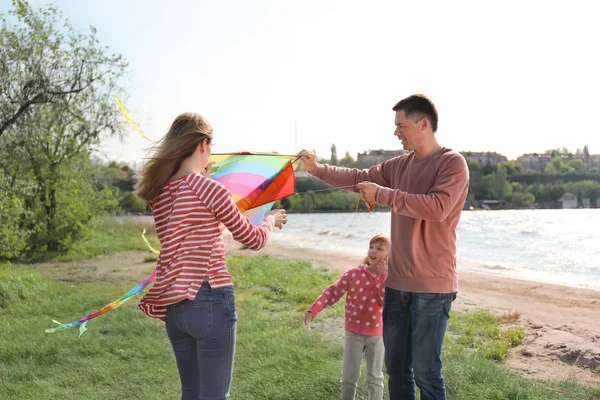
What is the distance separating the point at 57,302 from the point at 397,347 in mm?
7583

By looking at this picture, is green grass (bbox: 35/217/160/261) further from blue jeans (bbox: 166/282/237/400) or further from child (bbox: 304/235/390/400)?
blue jeans (bbox: 166/282/237/400)

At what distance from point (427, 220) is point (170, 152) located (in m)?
1.53

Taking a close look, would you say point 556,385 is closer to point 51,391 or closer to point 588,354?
point 588,354

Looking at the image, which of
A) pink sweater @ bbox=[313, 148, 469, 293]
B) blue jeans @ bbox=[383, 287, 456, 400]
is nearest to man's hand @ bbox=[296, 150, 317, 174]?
pink sweater @ bbox=[313, 148, 469, 293]

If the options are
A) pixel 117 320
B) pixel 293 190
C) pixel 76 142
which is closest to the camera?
pixel 293 190

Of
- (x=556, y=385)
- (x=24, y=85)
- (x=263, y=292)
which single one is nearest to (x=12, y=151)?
(x=24, y=85)

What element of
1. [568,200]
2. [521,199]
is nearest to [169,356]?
[521,199]

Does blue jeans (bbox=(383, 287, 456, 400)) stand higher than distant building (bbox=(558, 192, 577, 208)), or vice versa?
distant building (bbox=(558, 192, 577, 208))

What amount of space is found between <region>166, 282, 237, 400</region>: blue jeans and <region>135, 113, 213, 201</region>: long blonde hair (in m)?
0.53

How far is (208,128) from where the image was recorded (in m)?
2.99

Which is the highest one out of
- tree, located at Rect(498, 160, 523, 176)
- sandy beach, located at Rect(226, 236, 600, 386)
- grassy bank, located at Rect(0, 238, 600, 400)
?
tree, located at Rect(498, 160, 523, 176)

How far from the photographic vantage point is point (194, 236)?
111 inches

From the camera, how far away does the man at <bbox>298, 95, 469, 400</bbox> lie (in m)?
3.46

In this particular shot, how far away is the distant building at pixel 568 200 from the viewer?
6988 centimetres
